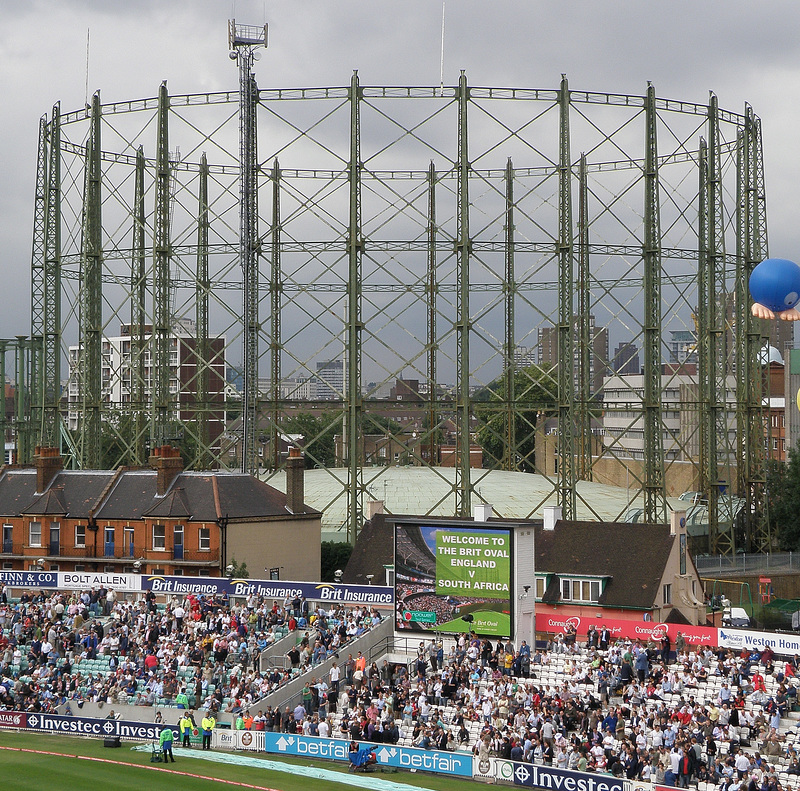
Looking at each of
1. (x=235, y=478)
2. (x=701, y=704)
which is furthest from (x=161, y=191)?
(x=701, y=704)

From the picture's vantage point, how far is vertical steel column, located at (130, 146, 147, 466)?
42.0 metres

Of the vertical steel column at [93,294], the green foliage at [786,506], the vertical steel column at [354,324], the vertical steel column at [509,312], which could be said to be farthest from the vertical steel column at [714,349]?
the vertical steel column at [93,294]

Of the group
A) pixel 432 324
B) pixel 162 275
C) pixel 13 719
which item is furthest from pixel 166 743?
pixel 432 324

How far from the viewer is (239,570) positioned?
3322 centimetres

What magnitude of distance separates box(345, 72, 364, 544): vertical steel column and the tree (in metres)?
3.56

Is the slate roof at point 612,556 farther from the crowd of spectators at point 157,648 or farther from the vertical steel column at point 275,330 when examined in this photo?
the vertical steel column at point 275,330

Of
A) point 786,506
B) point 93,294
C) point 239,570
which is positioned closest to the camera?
point 239,570

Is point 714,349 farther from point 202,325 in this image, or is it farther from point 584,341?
point 202,325

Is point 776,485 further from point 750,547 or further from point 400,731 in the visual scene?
point 400,731

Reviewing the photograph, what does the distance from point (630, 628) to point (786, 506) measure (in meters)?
19.9

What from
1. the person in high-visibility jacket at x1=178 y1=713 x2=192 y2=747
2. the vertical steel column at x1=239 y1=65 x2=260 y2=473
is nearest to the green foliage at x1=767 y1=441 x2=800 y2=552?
the vertical steel column at x1=239 y1=65 x2=260 y2=473

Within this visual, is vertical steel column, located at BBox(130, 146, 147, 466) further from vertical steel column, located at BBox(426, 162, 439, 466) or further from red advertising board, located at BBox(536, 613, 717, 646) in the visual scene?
red advertising board, located at BBox(536, 613, 717, 646)

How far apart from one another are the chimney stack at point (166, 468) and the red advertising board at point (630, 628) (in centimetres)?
1128

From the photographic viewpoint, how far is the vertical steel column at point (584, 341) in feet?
137
